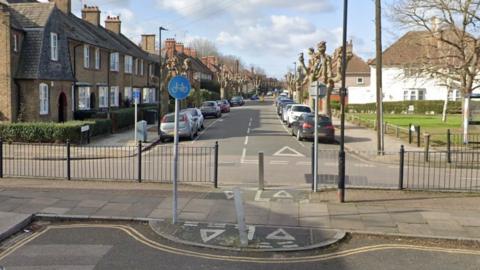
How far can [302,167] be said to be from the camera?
18000mm

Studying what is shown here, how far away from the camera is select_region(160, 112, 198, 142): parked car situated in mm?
27250

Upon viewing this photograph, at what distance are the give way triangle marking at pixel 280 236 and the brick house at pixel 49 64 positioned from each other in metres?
21.4

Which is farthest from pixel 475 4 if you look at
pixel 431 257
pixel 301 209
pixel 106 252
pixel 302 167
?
pixel 106 252

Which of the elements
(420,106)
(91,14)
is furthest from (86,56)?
(420,106)

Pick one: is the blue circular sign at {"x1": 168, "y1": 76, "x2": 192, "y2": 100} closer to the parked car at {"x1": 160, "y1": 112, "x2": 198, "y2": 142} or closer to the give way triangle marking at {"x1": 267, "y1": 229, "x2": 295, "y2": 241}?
the give way triangle marking at {"x1": 267, "y1": 229, "x2": 295, "y2": 241}

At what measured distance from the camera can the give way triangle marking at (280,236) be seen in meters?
8.38

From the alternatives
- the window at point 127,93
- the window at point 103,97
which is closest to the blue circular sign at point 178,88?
the window at point 103,97

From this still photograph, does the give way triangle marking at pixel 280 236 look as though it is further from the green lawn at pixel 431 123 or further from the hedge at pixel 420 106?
the hedge at pixel 420 106

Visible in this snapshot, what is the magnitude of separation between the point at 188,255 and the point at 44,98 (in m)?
23.0

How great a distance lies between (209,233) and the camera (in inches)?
339

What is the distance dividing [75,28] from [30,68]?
33.4ft

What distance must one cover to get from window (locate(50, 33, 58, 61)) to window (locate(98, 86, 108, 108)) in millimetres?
9651

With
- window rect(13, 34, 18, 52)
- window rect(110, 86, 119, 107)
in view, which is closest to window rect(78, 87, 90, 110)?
window rect(110, 86, 119, 107)

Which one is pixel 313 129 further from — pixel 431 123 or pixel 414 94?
pixel 414 94
